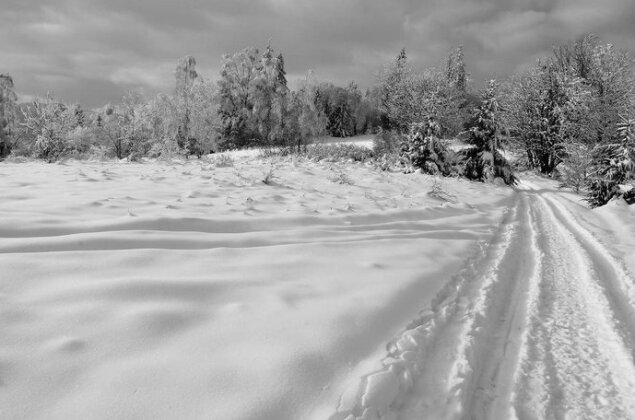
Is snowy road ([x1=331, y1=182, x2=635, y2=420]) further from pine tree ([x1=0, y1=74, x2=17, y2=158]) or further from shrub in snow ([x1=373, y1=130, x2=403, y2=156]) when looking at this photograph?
pine tree ([x1=0, y1=74, x2=17, y2=158])

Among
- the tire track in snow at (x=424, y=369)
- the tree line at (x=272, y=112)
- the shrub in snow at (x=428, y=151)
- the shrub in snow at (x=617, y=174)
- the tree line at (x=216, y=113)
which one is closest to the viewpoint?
the tire track in snow at (x=424, y=369)

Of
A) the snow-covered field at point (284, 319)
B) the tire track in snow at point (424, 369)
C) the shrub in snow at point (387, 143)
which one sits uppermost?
the shrub in snow at point (387, 143)

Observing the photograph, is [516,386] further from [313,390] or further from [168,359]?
[168,359]

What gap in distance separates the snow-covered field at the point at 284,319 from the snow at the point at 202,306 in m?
0.01

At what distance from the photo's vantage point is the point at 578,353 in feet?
10.0

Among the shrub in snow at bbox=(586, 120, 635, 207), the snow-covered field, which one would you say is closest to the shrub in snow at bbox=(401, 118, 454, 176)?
the shrub in snow at bbox=(586, 120, 635, 207)

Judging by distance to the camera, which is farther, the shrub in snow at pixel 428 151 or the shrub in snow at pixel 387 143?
the shrub in snow at pixel 387 143

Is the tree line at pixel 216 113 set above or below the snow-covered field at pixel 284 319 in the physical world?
above

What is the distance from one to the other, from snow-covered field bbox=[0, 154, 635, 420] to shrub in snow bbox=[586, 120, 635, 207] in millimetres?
8761

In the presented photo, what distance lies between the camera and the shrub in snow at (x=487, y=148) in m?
22.1

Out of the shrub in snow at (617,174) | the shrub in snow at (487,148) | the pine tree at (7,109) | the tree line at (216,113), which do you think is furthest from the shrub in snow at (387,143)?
the pine tree at (7,109)

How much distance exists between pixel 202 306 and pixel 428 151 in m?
18.7

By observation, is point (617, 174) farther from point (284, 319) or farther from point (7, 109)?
point (7, 109)

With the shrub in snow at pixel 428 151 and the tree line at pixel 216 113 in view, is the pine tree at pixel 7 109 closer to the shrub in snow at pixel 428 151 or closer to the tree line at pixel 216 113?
the tree line at pixel 216 113
